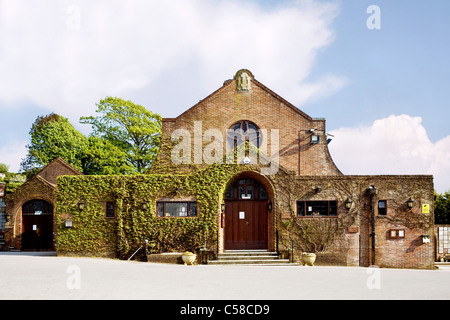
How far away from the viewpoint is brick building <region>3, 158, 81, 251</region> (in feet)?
79.5

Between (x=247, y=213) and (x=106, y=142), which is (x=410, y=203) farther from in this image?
(x=106, y=142)

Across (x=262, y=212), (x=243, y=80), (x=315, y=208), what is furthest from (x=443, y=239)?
(x=243, y=80)

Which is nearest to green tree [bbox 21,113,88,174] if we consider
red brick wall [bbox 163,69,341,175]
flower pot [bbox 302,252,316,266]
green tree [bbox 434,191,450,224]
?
red brick wall [bbox 163,69,341,175]

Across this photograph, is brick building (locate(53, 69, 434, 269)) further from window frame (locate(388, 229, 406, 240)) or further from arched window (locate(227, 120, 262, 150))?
arched window (locate(227, 120, 262, 150))

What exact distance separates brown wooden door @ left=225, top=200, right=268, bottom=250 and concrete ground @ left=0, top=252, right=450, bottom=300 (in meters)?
4.57

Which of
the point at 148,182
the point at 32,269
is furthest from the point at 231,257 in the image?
the point at 32,269

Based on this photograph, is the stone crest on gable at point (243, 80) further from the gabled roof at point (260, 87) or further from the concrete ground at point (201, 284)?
→ the concrete ground at point (201, 284)

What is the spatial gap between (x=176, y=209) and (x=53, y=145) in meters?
23.7

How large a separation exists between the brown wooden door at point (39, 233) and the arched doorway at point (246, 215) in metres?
11.7

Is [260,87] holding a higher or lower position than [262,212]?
higher

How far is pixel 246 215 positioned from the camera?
1975 cm

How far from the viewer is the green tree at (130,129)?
3450cm

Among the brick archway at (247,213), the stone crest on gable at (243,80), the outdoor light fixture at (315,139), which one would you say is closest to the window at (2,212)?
the brick archway at (247,213)
